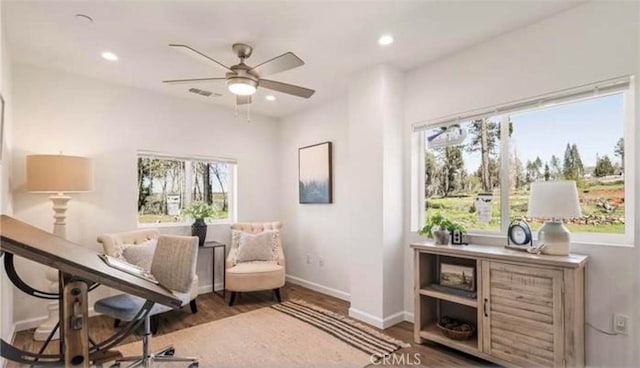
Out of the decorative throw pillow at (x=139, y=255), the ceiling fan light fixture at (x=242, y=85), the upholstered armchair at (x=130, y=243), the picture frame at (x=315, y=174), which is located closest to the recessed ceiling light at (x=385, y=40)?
the ceiling fan light fixture at (x=242, y=85)

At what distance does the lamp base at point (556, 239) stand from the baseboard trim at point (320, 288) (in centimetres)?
244

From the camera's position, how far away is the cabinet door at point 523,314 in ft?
7.20

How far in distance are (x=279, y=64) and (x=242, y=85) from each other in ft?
1.50

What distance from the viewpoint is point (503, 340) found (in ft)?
7.95

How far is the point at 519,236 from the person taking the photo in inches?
102

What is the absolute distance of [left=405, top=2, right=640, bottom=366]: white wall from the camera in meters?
2.18

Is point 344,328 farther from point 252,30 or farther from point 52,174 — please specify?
point 52,174

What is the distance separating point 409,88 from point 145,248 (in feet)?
10.8

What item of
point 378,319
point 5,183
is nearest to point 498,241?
point 378,319

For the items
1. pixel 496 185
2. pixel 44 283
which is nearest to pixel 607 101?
pixel 496 185

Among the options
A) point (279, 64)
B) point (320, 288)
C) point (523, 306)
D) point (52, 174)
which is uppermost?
point (279, 64)

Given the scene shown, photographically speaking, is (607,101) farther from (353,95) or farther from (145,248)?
(145,248)

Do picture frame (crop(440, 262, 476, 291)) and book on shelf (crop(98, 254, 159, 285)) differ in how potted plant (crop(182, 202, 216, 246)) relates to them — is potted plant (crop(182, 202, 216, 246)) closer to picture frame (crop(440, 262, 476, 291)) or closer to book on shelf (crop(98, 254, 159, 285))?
book on shelf (crop(98, 254, 159, 285))

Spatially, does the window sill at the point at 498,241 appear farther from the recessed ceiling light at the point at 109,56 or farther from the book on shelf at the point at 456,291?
the recessed ceiling light at the point at 109,56
